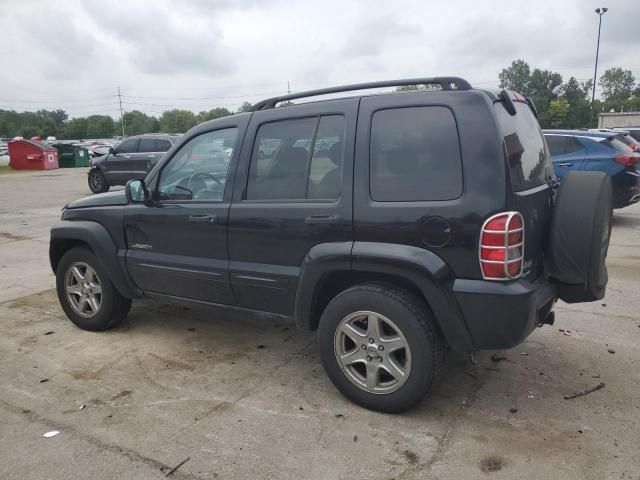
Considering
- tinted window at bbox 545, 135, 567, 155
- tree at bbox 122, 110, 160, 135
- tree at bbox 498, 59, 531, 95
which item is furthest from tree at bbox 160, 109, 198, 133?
tinted window at bbox 545, 135, 567, 155

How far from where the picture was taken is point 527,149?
3.16 meters

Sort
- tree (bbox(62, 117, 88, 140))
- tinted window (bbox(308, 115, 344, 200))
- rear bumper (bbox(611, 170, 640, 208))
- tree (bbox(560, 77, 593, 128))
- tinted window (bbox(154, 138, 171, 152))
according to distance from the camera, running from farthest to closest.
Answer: tree (bbox(62, 117, 88, 140)), tree (bbox(560, 77, 593, 128)), tinted window (bbox(154, 138, 171, 152)), rear bumper (bbox(611, 170, 640, 208)), tinted window (bbox(308, 115, 344, 200))

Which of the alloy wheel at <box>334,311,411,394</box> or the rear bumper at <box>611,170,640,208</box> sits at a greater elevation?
the rear bumper at <box>611,170,640,208</box>

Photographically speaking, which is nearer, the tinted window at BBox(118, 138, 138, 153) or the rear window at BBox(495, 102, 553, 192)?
the rear window at BBox(495, 102, 553, 192)

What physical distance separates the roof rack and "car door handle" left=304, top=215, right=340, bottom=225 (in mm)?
864

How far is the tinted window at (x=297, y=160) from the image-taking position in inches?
130

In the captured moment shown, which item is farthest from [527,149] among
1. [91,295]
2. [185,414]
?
[91,295]

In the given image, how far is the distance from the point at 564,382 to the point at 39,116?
130 metres

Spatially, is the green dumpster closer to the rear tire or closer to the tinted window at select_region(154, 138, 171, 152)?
the rear tire

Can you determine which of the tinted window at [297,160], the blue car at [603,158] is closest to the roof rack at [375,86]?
the tinted window at [297,160]

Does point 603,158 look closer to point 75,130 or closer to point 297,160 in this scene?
point 297,160

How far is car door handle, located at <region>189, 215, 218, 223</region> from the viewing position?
12.2 ft

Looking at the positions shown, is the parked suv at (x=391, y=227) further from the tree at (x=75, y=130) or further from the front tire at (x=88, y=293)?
the tree at (x=75, y=130)

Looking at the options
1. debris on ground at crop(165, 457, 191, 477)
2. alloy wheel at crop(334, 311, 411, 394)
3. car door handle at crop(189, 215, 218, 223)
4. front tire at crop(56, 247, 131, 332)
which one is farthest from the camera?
front tire at crop(56, 247, 131, 332)
